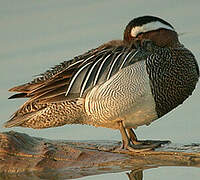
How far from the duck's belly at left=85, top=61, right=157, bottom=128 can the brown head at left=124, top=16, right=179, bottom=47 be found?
453 mm

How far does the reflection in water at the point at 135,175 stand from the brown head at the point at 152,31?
1471 millimetres

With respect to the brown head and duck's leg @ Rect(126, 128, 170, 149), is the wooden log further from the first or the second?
the brown head

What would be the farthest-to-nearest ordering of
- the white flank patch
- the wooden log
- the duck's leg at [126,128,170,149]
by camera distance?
the white flank patch
the duck's leg at [126,128,170,149]
the wooden log

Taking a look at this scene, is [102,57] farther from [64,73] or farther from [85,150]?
[85,150]

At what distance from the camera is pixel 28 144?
7.67 m

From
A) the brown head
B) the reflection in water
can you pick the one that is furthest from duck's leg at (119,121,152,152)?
the brown head

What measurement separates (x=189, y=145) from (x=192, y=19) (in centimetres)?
390

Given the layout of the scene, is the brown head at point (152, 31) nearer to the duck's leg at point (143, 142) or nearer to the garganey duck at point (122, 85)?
the garganey duck at point (122, 85)

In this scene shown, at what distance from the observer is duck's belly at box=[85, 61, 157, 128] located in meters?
7.69

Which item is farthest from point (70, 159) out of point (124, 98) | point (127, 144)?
point (124, 98)

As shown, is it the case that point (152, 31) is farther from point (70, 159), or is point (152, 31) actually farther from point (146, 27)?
point (70, 159)

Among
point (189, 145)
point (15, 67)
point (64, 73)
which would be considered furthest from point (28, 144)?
point (15, 67)

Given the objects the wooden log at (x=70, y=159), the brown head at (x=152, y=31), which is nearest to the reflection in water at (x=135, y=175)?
the wooden log at (x=70, y=159)

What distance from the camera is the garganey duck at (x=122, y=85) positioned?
7.73m
